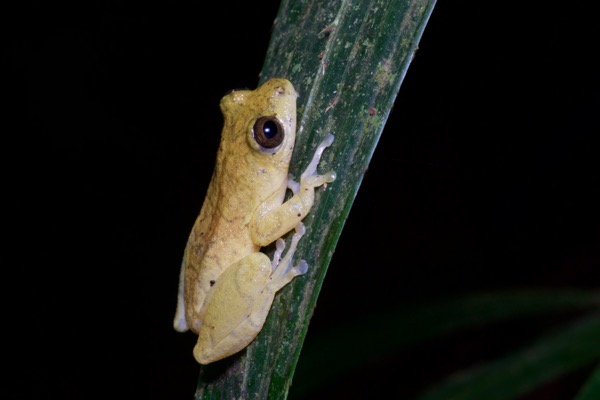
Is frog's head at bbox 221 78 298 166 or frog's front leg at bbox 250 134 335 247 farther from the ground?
frog's head at bbox 221 78 298 166

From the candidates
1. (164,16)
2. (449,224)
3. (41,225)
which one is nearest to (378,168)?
(449,224)

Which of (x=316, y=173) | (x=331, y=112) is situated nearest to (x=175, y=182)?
(x=316, y=173)

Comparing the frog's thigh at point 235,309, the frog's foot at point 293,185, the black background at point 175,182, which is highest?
the black background at point 175,182

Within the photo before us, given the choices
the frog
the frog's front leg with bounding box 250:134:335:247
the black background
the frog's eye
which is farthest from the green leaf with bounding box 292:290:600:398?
the frog's eye

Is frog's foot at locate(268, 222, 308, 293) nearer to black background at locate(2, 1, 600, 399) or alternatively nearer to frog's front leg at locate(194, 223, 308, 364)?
frog's front leg at locate(194, 223, 308, 364)

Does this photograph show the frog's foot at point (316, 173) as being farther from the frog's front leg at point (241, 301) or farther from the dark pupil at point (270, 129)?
the dark pupil at point (270, 129)

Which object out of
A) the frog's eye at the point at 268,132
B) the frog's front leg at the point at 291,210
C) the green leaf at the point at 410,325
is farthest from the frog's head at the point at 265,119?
the green leaf at the point at 410,325
